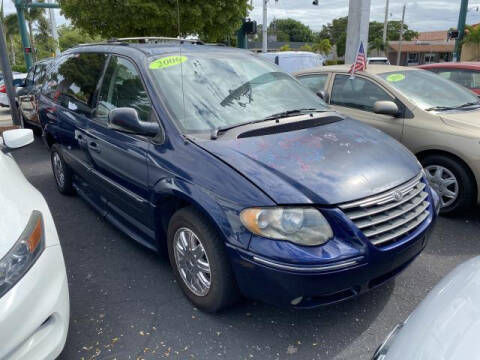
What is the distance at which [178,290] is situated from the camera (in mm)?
2979

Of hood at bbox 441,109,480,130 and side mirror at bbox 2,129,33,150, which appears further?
hood at bbox 441,109,480,130

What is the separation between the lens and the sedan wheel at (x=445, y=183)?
4090 mm

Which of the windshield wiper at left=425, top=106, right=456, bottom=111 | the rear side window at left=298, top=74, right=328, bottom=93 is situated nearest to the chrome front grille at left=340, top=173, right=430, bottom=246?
the windshield wiper at left=425, top=106, right=456, bottom=111

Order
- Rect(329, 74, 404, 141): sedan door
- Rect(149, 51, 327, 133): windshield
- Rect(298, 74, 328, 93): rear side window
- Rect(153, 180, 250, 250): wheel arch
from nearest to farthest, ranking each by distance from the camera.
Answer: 1. Rect(153, 180, 250, 250): wheel arch
2. Rect(149, 51, 327, 133): windshield
3. Rect(329, 74, 404, 141): sedan door
4. Rect(298, 74, 328, 93): rear side window

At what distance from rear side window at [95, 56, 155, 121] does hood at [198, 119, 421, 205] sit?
753 mm

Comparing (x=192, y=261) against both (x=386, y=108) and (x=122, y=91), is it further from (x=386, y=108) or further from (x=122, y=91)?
(x=386, y=108)

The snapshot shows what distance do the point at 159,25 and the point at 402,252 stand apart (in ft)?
32.0

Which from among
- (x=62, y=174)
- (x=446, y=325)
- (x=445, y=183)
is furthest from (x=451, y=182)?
(x=62, y=174)

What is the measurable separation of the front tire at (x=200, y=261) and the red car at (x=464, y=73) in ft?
19.2

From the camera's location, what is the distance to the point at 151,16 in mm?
10156

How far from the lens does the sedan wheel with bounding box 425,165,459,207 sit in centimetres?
409

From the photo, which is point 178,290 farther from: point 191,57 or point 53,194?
point 53,194

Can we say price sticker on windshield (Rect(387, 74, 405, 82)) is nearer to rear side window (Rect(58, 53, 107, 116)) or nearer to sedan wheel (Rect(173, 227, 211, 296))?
rear side window (Rect(58, 53, 107, 116))

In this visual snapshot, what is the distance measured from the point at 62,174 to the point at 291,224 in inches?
143
